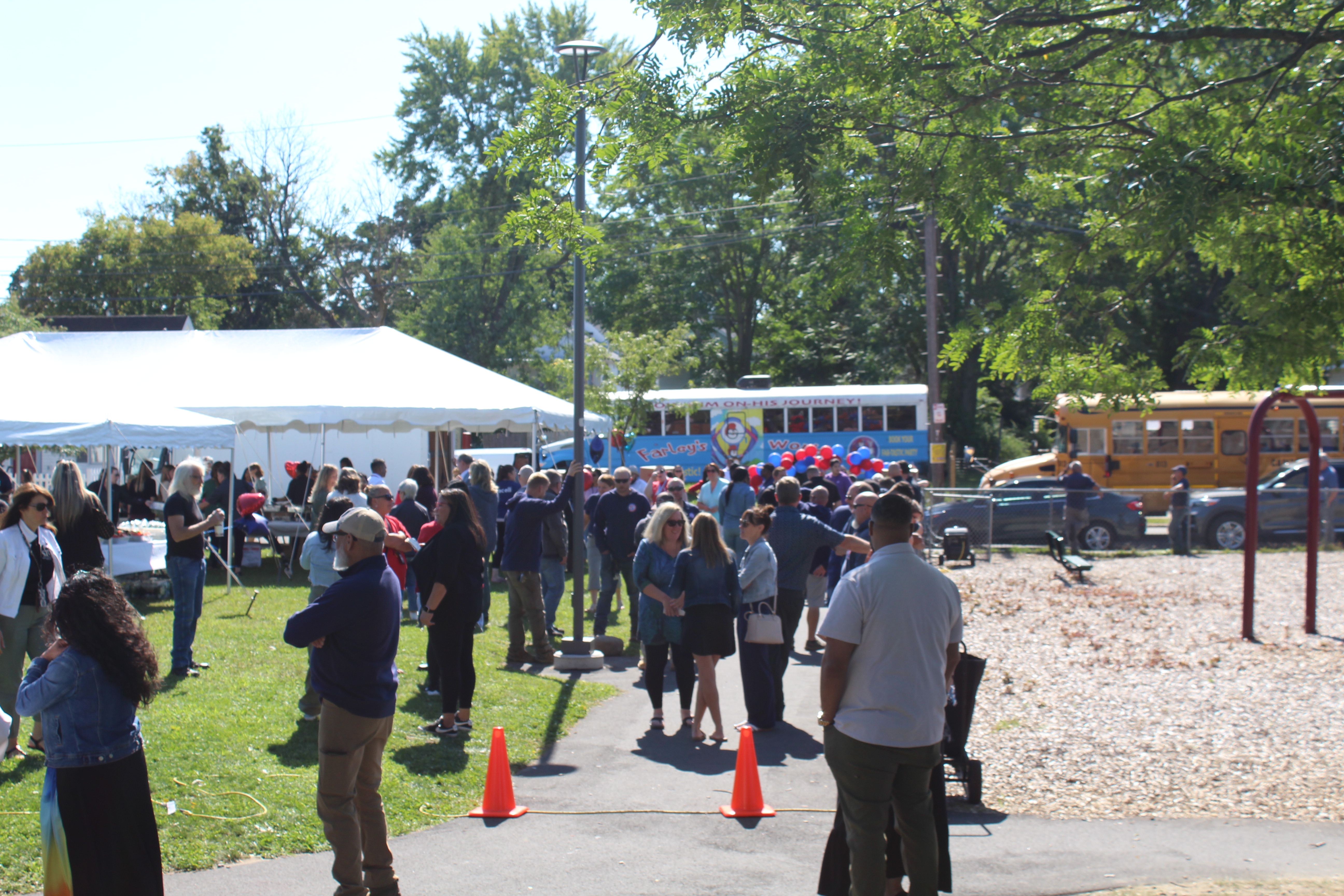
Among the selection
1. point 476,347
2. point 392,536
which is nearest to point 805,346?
point 476,347

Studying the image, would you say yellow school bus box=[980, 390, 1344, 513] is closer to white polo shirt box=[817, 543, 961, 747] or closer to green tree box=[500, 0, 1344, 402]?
green tree box=[500, 0, 1344, 402]

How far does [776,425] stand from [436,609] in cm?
2324

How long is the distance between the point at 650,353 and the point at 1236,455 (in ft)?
54.4

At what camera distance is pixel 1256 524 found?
1265 cm

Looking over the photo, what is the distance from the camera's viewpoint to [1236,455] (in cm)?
2703

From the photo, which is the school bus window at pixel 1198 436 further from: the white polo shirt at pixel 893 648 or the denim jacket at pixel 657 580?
the white polo shirt at pixel 893 648

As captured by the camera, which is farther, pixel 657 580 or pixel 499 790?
pixel 657 580

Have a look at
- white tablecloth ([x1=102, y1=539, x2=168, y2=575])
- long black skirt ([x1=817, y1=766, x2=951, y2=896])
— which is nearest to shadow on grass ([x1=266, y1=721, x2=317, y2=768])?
long black skirt ([x1=817, y1=766, x2=951, y2=896])

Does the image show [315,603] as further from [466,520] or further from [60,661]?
[466,520]

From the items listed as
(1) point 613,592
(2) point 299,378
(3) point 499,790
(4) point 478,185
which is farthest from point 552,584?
(4) point 478,185

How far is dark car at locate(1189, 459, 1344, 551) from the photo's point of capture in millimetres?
21984

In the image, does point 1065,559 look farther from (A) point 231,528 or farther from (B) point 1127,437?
(A) point 231,528

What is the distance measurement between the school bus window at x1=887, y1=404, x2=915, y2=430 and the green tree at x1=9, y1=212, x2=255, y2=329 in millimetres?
32519

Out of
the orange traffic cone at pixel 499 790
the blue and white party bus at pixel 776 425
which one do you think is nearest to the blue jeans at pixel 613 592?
the orange traffic cone at pixel 499 790
